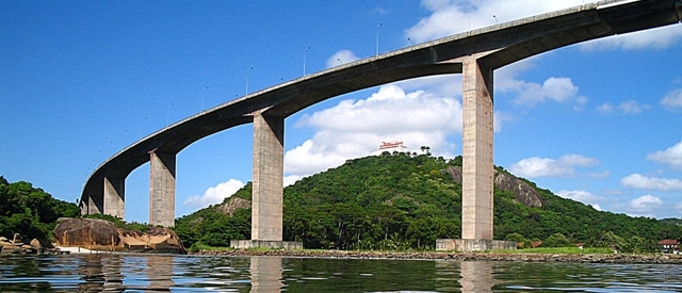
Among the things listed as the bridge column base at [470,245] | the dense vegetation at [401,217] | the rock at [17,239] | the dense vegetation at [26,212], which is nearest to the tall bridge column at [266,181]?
the dense vegetation at [401,217]

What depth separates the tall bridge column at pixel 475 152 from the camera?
50875 mm

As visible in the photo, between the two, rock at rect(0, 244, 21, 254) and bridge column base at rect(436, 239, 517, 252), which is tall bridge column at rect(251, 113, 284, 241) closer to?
bridge column base at rect(436, 239, 517, 252)

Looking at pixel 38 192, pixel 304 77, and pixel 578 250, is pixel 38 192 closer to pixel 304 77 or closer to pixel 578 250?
pixel 304 77

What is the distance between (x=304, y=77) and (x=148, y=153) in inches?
1357

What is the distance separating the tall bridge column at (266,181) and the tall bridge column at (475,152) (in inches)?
954

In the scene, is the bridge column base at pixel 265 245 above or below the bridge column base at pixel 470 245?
below

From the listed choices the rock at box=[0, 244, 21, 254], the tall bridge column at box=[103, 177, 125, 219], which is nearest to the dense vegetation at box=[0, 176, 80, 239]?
the rock at box=[0, 244, 21, 254]

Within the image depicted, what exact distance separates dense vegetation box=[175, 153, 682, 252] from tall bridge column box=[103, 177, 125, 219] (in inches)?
446

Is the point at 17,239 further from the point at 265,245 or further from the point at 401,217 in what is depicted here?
the point at 401,217

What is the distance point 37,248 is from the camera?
42312 millimetres

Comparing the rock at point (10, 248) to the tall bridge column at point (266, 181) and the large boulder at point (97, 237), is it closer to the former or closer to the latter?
the large boulder at point (97, 237)

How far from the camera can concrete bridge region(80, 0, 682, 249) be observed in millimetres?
45875

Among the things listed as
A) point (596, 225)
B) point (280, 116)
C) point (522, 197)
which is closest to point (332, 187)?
point (522, 197)

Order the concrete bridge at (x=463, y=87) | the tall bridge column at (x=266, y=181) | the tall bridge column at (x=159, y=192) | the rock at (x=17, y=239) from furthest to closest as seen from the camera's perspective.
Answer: the tall bridge column at (x=159, y=192), the tall bridge column at (x=266, y=181), the concrete bridge at (x=463, y=87), the rock at (x=17, y=239)
